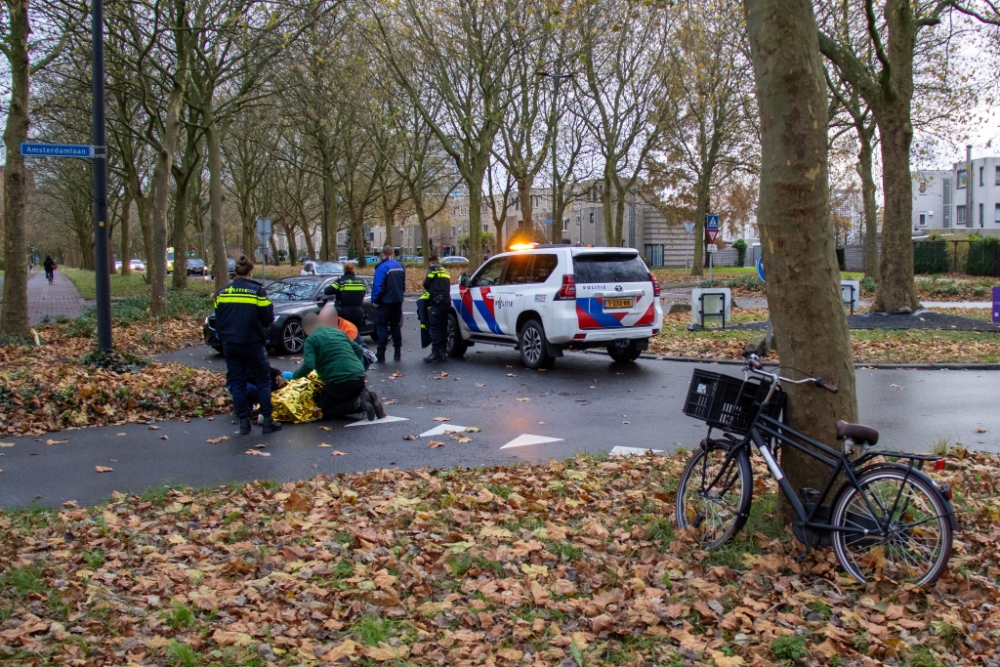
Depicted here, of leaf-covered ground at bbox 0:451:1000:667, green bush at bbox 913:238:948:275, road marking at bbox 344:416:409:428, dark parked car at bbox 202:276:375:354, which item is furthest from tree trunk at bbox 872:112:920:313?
green bush at bbox 913:238:948:275

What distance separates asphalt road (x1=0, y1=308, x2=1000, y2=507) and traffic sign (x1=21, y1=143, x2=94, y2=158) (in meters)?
4.50

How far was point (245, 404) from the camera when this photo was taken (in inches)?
364

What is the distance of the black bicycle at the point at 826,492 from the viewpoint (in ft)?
13.6

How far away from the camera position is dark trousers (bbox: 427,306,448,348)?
47.7 feet

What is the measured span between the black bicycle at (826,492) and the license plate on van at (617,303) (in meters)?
7.76

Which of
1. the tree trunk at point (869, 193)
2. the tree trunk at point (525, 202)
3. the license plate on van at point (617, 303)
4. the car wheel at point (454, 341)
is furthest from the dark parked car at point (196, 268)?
the license plate on van at point (617, 303)

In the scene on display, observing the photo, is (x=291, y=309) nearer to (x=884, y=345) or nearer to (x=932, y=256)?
(x=884, y=345)

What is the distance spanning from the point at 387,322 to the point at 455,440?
253 inches

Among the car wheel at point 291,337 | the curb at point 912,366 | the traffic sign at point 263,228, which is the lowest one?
the curb at point 912,366

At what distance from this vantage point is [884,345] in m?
15.0

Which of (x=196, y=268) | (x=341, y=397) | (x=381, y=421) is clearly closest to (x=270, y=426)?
(x=341, y=397)

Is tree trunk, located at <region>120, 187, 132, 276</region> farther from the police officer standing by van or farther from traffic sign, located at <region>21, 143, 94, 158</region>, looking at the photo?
traffic sign, located at <region>21, 143, 94, 158</region>

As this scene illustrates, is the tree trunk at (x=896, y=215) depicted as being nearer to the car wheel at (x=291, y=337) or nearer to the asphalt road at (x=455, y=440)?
the asphalt road at (x=455, y=440)

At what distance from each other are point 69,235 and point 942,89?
3506 inches
